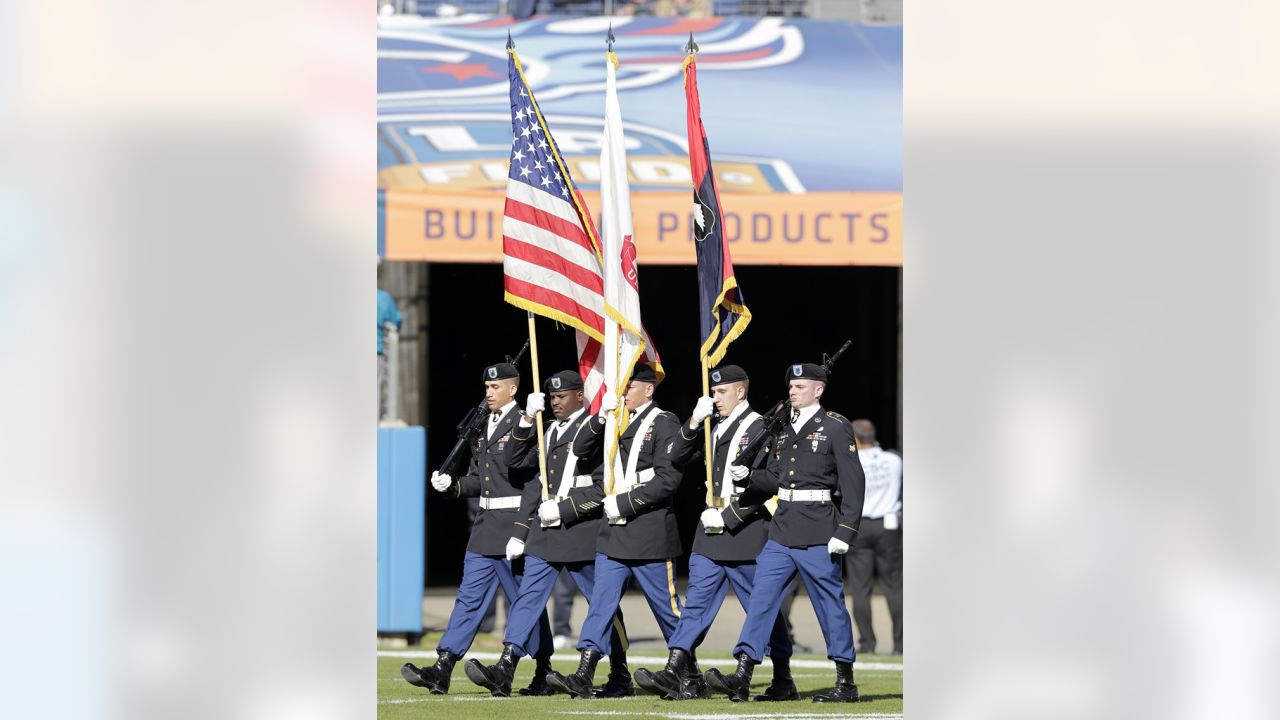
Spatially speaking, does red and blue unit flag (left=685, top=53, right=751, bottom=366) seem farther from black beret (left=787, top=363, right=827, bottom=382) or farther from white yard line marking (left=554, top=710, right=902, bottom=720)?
white yard line marking (left=554, top=710, right=902, bottom=720)

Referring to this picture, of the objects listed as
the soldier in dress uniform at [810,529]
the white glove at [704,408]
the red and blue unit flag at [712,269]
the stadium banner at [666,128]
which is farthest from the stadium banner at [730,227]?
the soldier in dress uniform at [810,529]

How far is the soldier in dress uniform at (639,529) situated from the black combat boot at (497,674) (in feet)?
0.69

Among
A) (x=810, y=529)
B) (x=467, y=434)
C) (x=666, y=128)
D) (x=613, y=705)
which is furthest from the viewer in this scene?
(x=666, y=128)

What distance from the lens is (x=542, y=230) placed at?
35.1ft

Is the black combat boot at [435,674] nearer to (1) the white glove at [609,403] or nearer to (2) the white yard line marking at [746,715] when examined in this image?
(2) the white yard line marking at [746,715]

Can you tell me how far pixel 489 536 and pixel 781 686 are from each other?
1730 millimetres

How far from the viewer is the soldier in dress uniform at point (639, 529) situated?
10188 millimetres

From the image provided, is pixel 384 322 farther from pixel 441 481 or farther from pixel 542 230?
pixel 542 230

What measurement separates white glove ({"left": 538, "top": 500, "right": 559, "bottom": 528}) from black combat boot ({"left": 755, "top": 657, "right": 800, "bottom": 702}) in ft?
4.36

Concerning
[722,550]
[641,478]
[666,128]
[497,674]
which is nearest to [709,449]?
[641,478]

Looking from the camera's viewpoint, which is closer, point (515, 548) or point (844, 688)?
point (844, 688)
